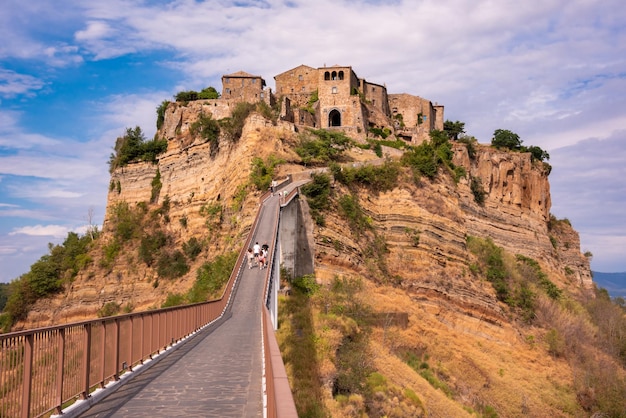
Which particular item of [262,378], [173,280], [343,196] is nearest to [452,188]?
[343,196]

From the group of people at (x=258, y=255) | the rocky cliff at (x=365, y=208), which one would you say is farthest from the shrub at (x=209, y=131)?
the group of people at (x=258, y=255)

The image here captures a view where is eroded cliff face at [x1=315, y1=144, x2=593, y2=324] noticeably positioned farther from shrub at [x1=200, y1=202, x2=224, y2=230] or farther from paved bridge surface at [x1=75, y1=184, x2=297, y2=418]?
paved bridge surface at [x1=75, y1=184, x2=297, y2=418]

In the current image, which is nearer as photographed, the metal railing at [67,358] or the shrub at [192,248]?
the metal railing at [67,358]

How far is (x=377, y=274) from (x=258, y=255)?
12.4m

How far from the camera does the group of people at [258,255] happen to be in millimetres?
23125

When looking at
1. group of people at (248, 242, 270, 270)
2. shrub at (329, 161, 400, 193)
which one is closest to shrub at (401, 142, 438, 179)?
shrub at (329, 161, 400, 193)

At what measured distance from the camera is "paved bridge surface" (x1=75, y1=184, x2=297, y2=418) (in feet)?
26.7

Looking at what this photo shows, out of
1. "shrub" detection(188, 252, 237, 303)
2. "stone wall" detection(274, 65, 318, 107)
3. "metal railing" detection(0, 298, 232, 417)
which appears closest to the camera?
"metal railing" detection(0, 298, 232, 417)

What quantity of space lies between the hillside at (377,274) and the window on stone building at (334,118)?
7.24 meters

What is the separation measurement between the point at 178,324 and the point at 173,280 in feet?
92.5

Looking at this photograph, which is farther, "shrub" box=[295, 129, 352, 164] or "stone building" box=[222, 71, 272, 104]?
"stone building" box=[222, 71, 272, 104]

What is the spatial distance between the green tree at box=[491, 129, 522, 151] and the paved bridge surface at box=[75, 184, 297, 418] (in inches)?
2070

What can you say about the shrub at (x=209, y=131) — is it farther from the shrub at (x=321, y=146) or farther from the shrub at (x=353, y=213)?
the shrub at (x=353, y=213)

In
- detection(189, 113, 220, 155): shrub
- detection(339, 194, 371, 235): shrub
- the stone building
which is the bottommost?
detection(339, 194, 371, 235): shrub
